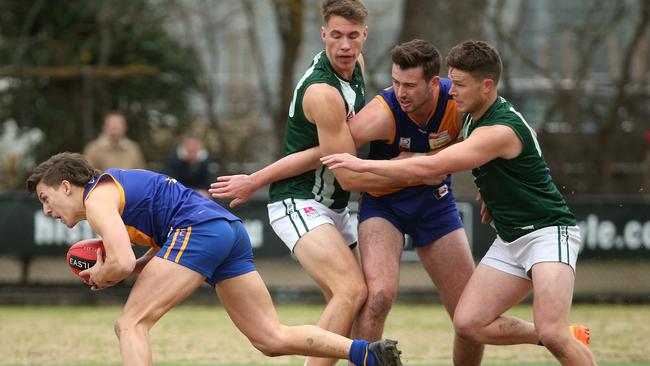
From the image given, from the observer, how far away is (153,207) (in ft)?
20.5

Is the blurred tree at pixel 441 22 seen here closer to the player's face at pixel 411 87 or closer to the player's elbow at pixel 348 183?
the player's face at pixel 411 87

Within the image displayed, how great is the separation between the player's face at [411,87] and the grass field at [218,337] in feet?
8.82

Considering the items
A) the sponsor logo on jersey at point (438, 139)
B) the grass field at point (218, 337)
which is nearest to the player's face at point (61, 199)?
the sponsor logo on jersey at point (438, 139)

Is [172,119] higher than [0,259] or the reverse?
Answer: higher

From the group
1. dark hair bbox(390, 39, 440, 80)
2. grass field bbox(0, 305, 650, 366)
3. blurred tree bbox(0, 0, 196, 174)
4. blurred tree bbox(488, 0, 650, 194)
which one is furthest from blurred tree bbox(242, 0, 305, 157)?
dark hair bbox(390, 39, 440, 80)

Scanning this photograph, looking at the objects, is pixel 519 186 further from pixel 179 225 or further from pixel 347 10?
pixel 179 225

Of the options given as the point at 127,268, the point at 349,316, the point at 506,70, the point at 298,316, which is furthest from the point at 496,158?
the point at 506,70

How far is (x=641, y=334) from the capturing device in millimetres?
10297

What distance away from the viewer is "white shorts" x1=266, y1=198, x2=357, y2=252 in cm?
683

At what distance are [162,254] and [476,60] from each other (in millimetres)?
2151

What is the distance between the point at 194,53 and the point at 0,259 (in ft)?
20.2

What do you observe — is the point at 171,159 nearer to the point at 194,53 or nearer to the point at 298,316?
the point at 298,316

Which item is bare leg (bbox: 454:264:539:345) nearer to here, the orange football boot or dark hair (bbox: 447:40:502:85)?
the orange football boot

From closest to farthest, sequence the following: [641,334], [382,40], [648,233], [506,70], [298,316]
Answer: [641,334] < [298,316] < [648,233] < [506,70] < [382,40]
